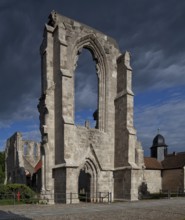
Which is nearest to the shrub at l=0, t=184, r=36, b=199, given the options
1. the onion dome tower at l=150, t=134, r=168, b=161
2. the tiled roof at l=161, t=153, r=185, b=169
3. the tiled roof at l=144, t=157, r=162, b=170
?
the tiled roof at l=144, t=157, r=162, b=170

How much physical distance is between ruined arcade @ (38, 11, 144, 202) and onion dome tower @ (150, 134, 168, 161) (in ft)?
84.2

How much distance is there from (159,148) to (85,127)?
Answer: 96.2 ft

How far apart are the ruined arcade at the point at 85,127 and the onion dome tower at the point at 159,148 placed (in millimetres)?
25663

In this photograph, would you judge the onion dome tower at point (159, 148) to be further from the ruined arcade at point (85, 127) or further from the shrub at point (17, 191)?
the shrub at point (17, 191)

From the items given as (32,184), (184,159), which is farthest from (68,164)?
(184,159)

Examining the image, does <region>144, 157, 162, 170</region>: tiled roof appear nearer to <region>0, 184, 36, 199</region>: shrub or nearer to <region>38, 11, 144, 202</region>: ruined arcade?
<region>38, 11, 144, 202</region>: ruined arcade

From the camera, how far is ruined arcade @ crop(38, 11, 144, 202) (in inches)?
747

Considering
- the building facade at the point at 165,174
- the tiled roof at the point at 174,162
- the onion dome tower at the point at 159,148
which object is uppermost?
the onion dome tower at the point at 159,148

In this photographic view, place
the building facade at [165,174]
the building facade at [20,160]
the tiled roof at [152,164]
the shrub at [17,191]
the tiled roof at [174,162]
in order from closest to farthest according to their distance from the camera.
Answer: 1. the shrub at [17,191]
2. the building facade at [20,160]
3. the building facade at [165,174]
4. the tiled roof at [174,162]
5. the tiled roof at [152,164]

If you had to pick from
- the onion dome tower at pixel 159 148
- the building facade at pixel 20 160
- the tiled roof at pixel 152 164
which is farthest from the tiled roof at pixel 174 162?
the building facade at pixel 20 160

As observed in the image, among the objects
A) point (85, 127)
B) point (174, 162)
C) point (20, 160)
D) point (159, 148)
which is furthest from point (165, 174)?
point (85, 127)

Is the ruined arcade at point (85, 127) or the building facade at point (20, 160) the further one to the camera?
the building facade at point (20, 160)

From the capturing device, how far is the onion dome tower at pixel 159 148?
46.7m

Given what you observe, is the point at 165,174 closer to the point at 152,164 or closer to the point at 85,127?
the point at 152,164
